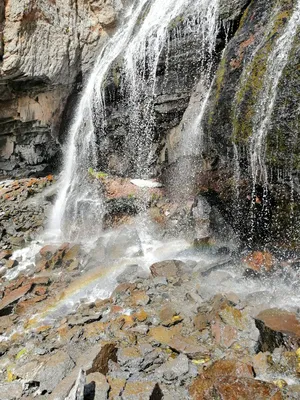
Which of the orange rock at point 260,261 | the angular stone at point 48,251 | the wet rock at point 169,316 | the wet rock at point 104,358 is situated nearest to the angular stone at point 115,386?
the wet rock at point 104,358

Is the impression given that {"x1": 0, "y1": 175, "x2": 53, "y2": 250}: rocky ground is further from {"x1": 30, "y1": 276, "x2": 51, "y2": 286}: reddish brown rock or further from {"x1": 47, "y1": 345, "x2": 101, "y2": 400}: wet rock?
{"x1": 47, "y1": 345, "x2": 101, "y2": 400}: wet rock

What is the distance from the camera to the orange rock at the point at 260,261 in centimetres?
694

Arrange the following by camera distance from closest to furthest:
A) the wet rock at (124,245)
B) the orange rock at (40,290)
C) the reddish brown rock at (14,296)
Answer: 1. the reddish brown rock at (14,296)
2. the orange rock at (40,290)
3. the wet rock at (124,245)

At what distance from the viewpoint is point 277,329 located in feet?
15.2

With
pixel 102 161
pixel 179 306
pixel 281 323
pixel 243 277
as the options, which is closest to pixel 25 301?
pixel 179 306

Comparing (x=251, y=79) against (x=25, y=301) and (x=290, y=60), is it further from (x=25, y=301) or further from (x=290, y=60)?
(x=25, y=301)

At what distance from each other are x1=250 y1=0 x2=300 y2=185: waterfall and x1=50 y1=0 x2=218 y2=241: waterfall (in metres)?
2.89

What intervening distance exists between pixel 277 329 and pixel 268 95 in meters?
4.55

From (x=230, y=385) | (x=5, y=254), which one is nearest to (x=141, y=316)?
(x=230, y=385)

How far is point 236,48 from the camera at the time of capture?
784 centimetres

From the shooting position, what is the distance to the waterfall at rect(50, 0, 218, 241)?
32.3ft

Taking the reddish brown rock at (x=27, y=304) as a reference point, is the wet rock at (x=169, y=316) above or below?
above

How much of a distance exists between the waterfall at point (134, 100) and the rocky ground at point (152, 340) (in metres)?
3.67

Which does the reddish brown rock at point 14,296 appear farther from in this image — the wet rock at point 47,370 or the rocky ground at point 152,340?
the wet rock at point 47,370
